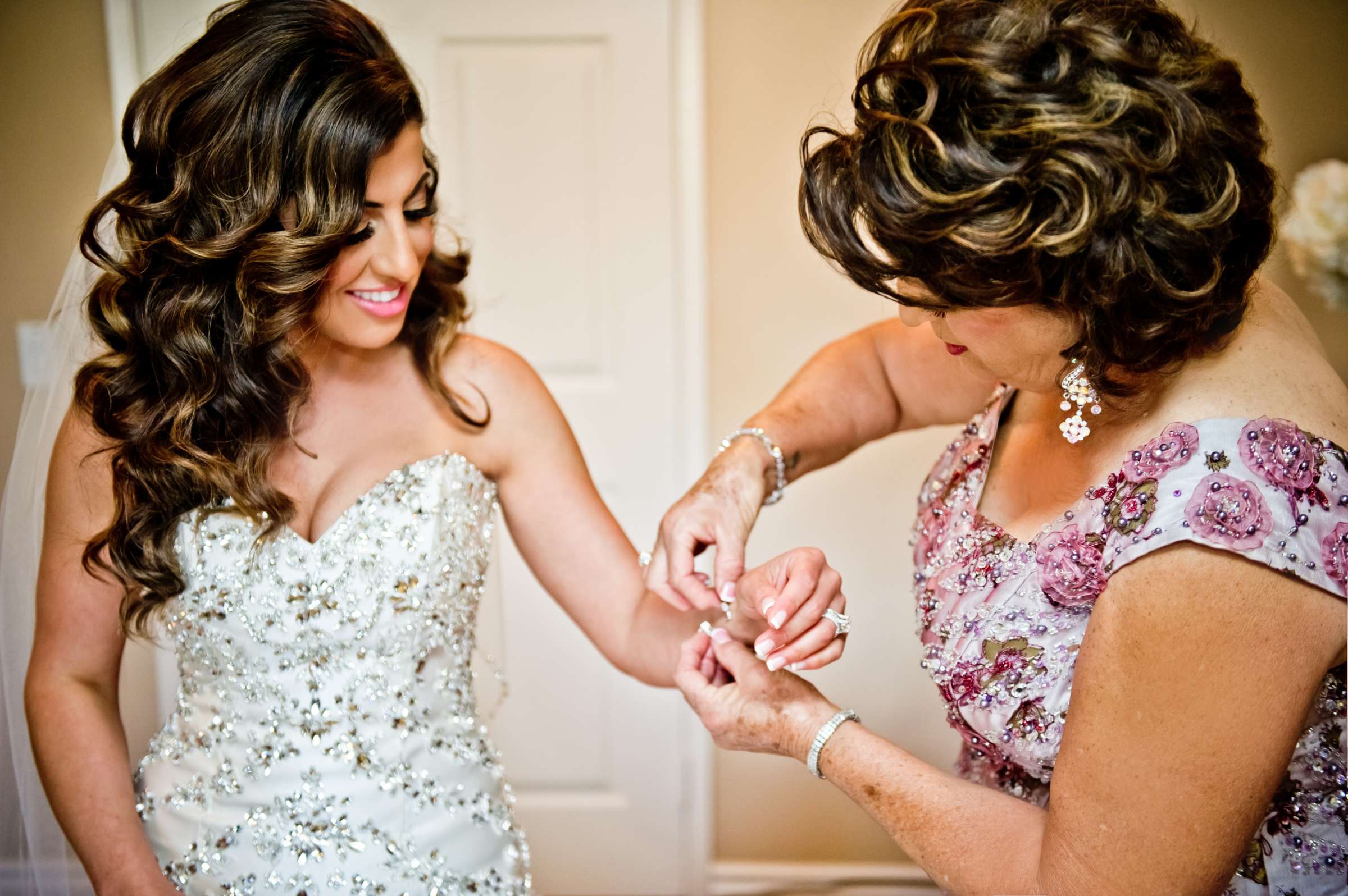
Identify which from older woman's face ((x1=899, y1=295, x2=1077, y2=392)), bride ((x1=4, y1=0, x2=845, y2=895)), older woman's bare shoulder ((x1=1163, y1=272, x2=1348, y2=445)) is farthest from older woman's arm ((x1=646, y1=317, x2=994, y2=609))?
older woman's bare shoulder ((x1=1163, y1=272, x2=1348, y2=445))

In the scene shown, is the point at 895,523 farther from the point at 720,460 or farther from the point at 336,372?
the point at 336,372

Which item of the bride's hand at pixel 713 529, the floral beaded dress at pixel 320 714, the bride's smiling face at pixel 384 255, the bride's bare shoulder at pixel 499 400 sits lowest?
the floral beaded dress at pixel 320 714

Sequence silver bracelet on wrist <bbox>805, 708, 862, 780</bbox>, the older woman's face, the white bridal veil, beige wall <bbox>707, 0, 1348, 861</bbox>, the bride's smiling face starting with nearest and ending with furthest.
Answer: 1. the older woman's face
2. silver bracelet on wrist <bbox>805, 708, 862, 780</bbox>
3. the bride's smiling face
4. the white bridal veil
5. beige wall <bbox>707, 0, 1348, 861</bbox>

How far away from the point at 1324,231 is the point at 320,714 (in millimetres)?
1802

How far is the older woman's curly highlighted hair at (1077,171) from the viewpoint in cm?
101

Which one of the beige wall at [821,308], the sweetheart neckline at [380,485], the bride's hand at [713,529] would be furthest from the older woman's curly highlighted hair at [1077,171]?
the beige wall at [821,308]

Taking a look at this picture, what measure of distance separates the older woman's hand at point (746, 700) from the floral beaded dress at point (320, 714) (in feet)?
1.24

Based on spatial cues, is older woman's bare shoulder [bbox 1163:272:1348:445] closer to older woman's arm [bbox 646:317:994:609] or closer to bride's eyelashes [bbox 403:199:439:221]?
older woman's arm [bbox 646:317:994:609]

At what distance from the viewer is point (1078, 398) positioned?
3.92ft

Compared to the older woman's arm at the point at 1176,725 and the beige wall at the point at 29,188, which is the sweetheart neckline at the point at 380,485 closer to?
the beige wall at the point at 29,188

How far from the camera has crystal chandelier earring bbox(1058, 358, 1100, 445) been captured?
118 cm

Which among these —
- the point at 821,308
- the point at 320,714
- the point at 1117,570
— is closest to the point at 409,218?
the point at 320,714

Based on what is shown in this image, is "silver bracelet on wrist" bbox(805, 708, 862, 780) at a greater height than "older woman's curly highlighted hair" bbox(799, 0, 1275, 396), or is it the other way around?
"older woman's curly highlighted hair" bbox(799, 0, 1275, 396)

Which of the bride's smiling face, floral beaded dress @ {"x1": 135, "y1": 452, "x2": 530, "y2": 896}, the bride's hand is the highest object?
the bride's smiling face
